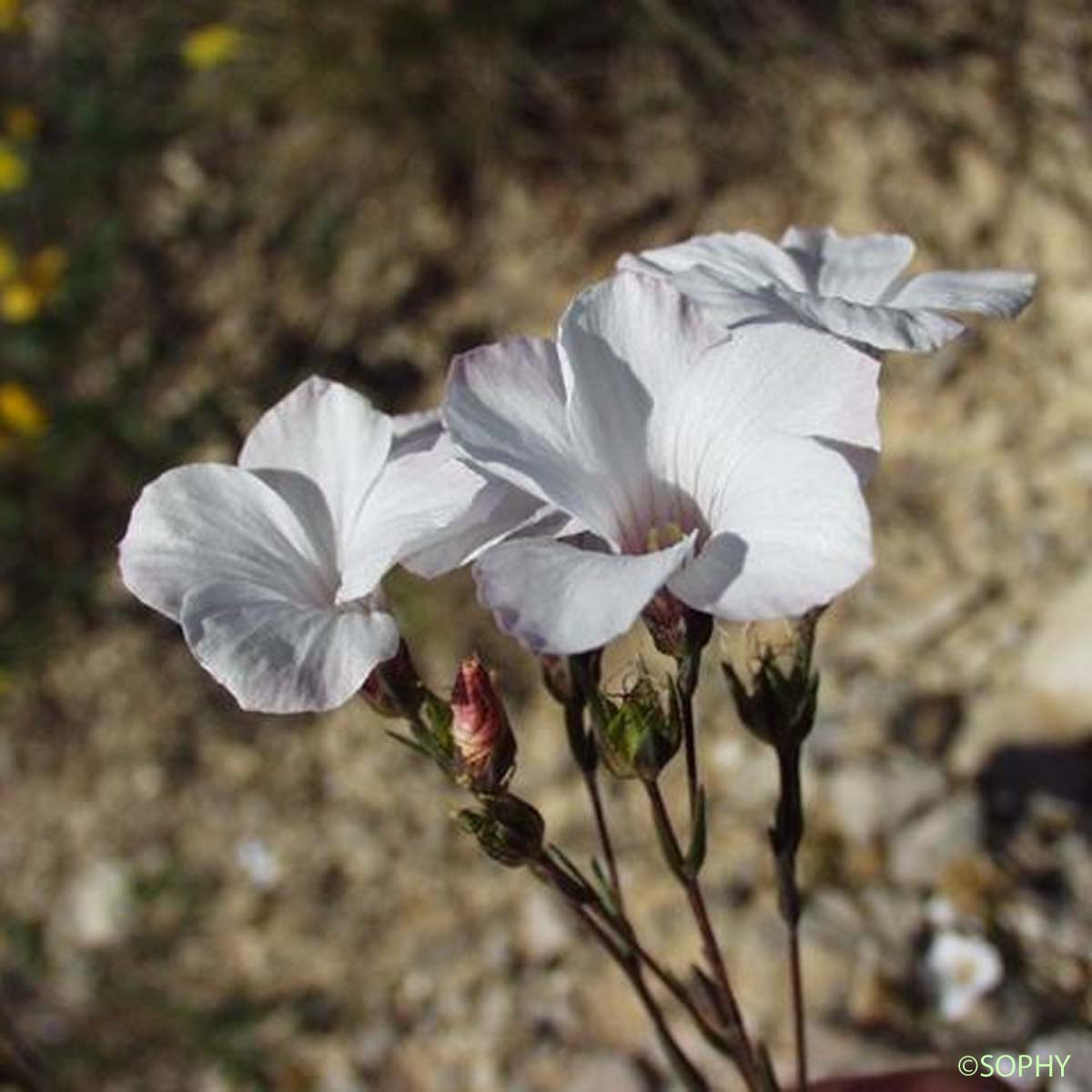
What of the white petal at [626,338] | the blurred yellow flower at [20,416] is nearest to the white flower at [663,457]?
the white petal at [626,338]

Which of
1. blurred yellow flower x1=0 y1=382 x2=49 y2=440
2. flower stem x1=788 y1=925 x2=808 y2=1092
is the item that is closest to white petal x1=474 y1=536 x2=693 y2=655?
flower stem x1=788 y1=925 x2=808 y2=1092

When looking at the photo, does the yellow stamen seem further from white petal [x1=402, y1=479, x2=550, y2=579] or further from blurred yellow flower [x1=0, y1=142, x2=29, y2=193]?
blurred yellow flower [x1=0, y1=142, x2=29, y2=193]

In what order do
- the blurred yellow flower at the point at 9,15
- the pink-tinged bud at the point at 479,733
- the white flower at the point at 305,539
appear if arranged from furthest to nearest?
the blurred yellow flower at the point at 9,15, the pink-tinged bud at the point at 479,733, the white flower at the point at 305,539

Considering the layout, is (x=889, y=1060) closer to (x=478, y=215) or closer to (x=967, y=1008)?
(x=967, y=1008)

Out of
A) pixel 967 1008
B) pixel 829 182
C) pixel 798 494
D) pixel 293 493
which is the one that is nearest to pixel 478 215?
pixel 829 182

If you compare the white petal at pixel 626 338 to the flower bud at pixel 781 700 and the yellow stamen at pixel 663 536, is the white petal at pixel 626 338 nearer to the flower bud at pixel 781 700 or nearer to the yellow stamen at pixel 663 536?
the yellow stamen at pixel 663 536

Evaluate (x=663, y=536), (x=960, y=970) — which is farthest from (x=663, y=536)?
(x=960, y=970)
